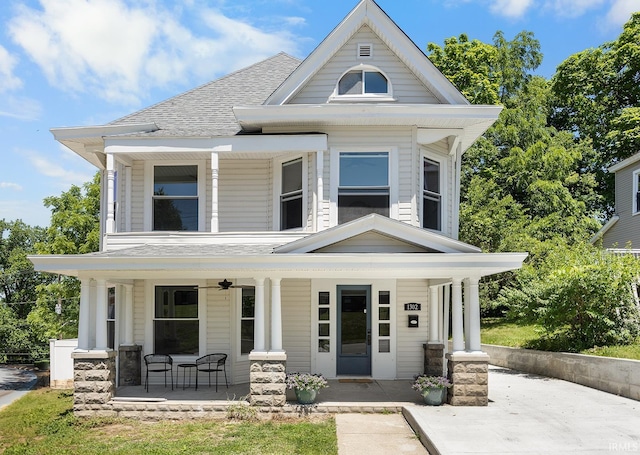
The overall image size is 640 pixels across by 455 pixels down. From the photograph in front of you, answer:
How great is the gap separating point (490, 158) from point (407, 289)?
59.4ft

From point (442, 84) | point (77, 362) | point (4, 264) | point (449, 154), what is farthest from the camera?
point (4, 264)

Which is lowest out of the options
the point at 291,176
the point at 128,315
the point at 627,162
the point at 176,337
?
the point at 176,337

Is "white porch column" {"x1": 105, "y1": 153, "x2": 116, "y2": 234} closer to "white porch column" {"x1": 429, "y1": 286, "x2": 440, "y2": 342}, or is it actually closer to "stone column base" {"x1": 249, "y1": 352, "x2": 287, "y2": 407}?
"stone column base" {"x1": 249, "y1": 352, "x2": 287, "y2": 407}

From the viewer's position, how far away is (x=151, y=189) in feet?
42.5

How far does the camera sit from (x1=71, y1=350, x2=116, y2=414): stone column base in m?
10.4

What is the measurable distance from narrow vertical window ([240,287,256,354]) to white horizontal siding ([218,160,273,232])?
1512 mm

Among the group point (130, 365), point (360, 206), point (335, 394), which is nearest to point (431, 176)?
point (360, 206)

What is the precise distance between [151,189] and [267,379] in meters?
5.48

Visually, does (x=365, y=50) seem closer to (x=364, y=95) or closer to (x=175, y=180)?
(x=364, y=95)

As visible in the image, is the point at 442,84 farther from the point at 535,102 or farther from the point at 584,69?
the point at 584,69

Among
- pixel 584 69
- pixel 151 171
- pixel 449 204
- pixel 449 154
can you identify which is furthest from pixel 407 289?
pixel 584 69

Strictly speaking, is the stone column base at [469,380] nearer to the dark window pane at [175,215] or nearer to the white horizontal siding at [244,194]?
the white horizontal siding at [244,194]

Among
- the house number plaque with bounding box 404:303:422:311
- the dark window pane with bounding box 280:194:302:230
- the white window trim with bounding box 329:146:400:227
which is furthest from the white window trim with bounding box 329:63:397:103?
the house number plaque with bounding box 404:303:422:311

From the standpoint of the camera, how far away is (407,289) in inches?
508
